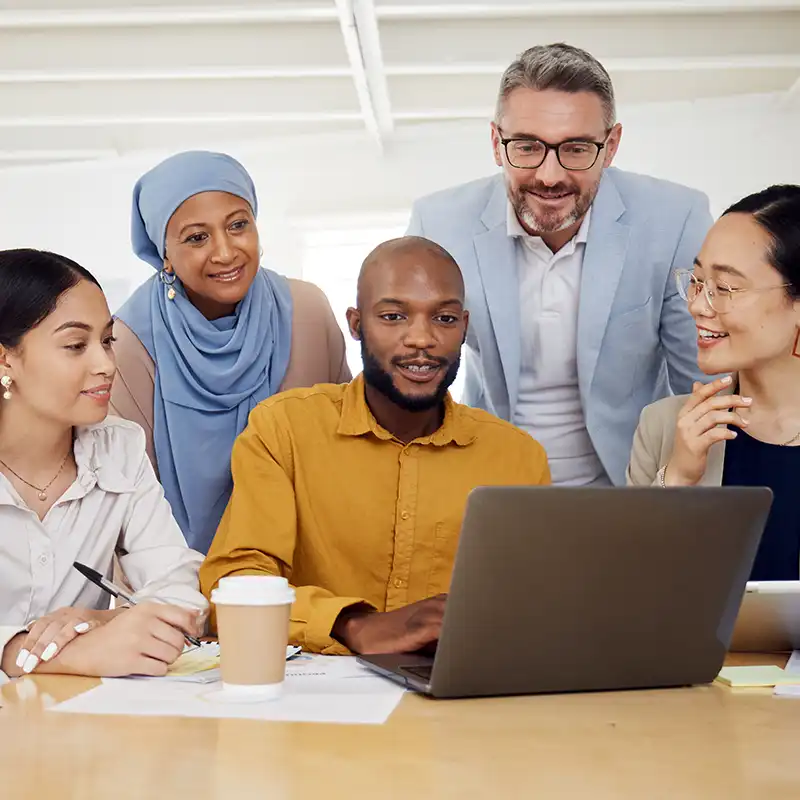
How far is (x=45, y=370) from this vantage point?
2.00 metres

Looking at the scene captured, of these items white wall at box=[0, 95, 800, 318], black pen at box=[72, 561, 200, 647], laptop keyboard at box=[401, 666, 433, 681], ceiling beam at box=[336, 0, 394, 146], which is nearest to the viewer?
laptop keyboard at box=[401, 666, 433, 681]

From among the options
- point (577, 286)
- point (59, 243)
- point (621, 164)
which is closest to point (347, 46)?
point (621, 164)

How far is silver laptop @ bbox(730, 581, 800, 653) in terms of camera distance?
4.42 ft

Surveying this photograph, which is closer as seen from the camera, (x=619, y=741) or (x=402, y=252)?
(x=619, y=741)

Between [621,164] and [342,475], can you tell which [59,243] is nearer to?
[621,164]

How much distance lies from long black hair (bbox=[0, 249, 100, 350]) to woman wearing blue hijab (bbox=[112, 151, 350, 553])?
1.86ft

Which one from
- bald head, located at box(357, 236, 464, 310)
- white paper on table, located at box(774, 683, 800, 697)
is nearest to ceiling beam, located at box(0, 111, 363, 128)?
bald head, located at box(357, 236, 464, 310)

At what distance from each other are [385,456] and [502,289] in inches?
27.2

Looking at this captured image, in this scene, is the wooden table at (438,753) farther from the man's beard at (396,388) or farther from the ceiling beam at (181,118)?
the ceiling beam at (181,118)

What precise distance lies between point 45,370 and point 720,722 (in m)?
1.39

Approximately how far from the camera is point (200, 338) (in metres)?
2.70

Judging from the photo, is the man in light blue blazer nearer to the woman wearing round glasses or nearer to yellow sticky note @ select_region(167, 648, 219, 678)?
the woman wearing round glasses

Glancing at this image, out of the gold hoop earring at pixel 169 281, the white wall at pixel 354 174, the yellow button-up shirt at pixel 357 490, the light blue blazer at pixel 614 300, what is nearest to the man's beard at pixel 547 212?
the light blue blazer at pixel 614 300

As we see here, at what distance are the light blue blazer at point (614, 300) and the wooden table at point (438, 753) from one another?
1518mm
